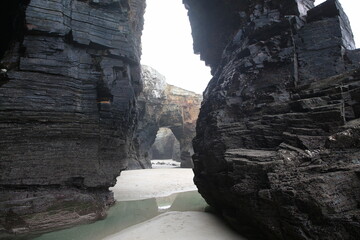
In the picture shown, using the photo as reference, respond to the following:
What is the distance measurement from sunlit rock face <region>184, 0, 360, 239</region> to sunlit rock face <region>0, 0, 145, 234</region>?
4482 mm

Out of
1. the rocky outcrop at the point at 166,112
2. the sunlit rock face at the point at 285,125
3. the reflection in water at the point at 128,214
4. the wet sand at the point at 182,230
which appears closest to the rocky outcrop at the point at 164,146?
the rocky outcrop at the point at 166,112

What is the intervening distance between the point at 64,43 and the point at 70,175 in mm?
5406

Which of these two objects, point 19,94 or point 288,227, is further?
point 19,94

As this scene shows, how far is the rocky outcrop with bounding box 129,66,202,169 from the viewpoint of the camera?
117 ft

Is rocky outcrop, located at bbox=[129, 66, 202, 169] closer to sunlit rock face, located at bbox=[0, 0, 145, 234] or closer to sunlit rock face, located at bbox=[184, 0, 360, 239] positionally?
sunlit rock face, located at bbox=[0, 0, 145, 234]

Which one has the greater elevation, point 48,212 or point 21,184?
point 21,184

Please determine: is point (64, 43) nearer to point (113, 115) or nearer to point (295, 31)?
point (113, 115)

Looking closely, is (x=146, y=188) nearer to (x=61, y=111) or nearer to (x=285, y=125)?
(x=61, y=111)

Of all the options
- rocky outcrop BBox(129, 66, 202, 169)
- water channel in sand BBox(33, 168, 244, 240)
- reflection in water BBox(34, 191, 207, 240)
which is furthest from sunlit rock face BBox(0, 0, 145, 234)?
rocky outcrop BBox(129, 66, 202, 169)

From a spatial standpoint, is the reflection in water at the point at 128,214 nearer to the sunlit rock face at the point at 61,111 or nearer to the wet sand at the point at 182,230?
the sunlit rock face at the point at 61,111

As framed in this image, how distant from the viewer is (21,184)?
7.19 m

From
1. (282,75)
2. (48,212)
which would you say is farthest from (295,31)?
(48,212)

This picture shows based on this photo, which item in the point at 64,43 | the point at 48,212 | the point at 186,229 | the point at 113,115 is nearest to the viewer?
the point at 186,229

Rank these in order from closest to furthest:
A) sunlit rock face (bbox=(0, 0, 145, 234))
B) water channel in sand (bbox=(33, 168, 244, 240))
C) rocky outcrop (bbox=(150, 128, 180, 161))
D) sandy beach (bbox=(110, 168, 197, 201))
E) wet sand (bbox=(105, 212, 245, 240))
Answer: wet sand (bbox=(105, 212, 245, 240)) → water channel in sand (bbox=(33, 168, 244, 240)) → sunlit rock face (bbox=(0, 0, 145, 234)) → sandy beach (bbox=(110, 168, 197, 201)) → rocky outcrop (bbox=(150, 128, 180, 161))
